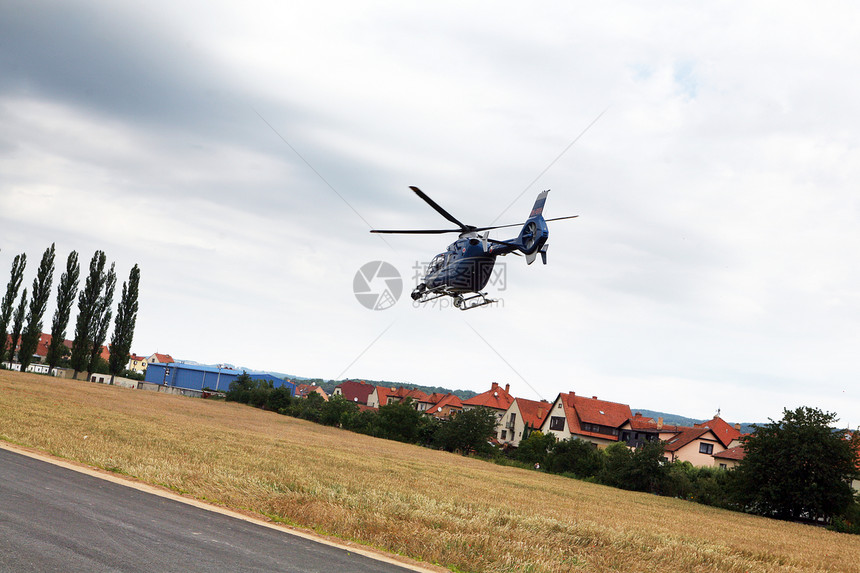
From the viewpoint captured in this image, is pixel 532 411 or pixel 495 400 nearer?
pixel 532 411

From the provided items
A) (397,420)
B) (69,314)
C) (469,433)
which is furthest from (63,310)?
(469,433)

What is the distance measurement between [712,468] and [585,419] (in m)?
26.5

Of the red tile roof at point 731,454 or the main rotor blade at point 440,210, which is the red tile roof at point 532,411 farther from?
the main rotor blade at point 440,210

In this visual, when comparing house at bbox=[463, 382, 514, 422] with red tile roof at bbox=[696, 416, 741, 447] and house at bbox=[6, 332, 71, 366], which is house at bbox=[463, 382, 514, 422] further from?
house at bbox=[6, 332, 71, 366]

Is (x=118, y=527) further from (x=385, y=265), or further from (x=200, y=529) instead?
(x=385, y=265)

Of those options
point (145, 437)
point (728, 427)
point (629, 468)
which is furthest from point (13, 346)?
point (728, 427)

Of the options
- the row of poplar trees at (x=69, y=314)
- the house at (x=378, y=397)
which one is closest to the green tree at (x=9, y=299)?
the row of poplar trees at (x=69, y=314)

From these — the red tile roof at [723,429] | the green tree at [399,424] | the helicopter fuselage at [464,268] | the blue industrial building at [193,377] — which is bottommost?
the blue industrial building at [193,377]

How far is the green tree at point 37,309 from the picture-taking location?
82250 mm

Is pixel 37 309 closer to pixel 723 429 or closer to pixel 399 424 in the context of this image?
pixel 399 424

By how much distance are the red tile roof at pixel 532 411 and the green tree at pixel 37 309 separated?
7274cm

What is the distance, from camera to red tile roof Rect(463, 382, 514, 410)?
363 feet

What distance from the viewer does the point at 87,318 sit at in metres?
86.1

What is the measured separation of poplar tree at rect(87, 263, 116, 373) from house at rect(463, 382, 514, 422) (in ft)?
195
